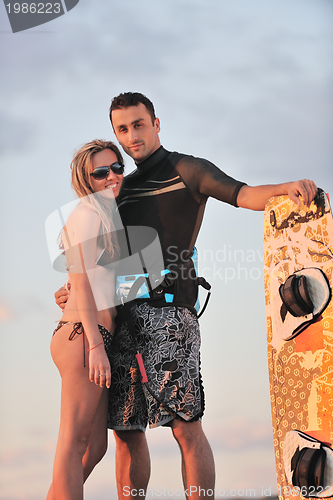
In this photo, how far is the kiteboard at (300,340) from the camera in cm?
180

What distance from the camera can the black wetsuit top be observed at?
81.4 inches

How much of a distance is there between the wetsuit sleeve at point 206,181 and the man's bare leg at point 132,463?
1152 mm

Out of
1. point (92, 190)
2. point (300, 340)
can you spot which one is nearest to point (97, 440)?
point (300, 340)

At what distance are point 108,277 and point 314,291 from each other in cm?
91

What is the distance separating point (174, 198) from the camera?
2111 mm

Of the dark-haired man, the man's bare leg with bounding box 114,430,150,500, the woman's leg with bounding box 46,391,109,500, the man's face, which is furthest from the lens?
the man's face

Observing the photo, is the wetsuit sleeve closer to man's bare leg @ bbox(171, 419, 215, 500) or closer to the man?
the man

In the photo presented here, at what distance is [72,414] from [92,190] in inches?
38.9

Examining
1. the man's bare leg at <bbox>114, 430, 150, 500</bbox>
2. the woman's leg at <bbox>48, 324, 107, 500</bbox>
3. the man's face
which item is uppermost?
the man's face

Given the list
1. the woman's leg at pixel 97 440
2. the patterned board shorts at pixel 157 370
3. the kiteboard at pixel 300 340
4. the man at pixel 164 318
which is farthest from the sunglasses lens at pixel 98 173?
the woman's leg at pixel 97 440

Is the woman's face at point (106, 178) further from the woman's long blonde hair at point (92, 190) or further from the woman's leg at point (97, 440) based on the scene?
the woman's leg at point (97, 440)

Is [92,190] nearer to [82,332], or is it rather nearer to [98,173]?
[98,173]

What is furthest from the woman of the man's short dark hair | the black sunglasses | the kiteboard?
the kiteboard

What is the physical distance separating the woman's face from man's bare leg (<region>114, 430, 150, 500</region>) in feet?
3.77
